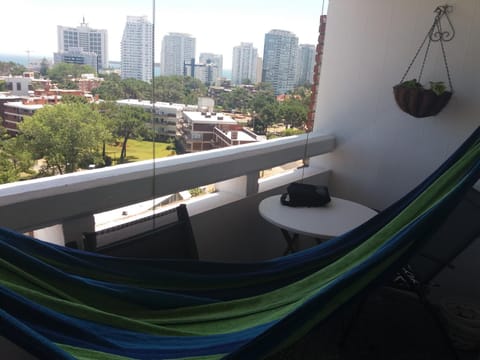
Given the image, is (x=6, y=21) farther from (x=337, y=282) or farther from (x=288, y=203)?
(x=288, y=203)

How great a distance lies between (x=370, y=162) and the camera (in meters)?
2.87

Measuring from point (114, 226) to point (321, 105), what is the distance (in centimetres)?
202

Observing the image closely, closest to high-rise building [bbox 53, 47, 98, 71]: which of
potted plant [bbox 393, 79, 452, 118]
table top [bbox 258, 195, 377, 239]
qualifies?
table top [bbox 258, 195, 377, 239]

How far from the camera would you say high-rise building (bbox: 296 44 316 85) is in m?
2.71

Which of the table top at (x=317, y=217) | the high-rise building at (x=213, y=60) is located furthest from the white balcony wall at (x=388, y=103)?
the high-rise building at (x=213, y=60)

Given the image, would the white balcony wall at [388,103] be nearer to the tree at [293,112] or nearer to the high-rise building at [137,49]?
the tree at [293,112]

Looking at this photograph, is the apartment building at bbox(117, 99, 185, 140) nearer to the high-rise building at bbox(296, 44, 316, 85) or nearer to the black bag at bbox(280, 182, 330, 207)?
the black bag at bbox(280, 182, 330, 207)

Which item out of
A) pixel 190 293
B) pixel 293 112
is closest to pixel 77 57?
pixel 190 293

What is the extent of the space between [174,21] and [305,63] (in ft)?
4.02

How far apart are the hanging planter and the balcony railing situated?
2.23 feet

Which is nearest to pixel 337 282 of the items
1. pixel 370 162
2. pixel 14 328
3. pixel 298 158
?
pixel 14 328

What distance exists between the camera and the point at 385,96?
2.74 m

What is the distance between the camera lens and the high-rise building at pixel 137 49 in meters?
1.66

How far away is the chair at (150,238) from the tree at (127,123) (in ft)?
1.12
